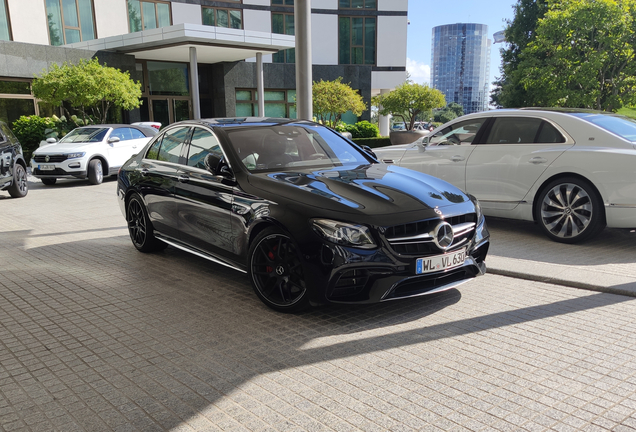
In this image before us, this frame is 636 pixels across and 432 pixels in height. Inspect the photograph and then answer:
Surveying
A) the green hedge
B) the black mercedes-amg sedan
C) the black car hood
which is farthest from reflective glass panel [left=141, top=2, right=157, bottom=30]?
the black car hood

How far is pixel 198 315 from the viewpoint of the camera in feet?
15.2

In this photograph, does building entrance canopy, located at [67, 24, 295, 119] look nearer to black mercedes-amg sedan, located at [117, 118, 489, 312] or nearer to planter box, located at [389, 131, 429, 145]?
planter box, located at [389, 131, 429, 145]

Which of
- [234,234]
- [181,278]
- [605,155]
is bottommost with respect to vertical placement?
[181,278]

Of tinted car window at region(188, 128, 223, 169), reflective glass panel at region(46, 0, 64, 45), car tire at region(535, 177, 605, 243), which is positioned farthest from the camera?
reflective glass panel at region(46, 0, 64, 45)

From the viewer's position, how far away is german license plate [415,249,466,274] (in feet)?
13.9

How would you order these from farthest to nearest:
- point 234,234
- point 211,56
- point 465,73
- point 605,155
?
point 465,73
point 211,56
point 605,155
point 234,234

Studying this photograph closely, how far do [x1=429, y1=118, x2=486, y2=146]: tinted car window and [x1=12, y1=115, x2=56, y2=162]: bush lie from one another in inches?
724

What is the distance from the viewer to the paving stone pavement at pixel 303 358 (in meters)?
2.99

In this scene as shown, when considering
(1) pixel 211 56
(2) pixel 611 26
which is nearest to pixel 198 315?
(2) pixel 611 26

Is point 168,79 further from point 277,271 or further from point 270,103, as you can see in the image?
point 277,271

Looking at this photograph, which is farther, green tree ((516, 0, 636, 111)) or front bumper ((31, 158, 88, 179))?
green tree ((516, 0, 636, 111))

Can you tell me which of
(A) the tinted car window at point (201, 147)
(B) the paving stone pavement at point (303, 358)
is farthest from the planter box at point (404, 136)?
(A) the tinted car window at point (201, 147)

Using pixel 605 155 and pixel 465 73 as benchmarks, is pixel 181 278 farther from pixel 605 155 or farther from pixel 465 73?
pixel 465 73

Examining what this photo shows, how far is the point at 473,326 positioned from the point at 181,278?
3.08 metres
